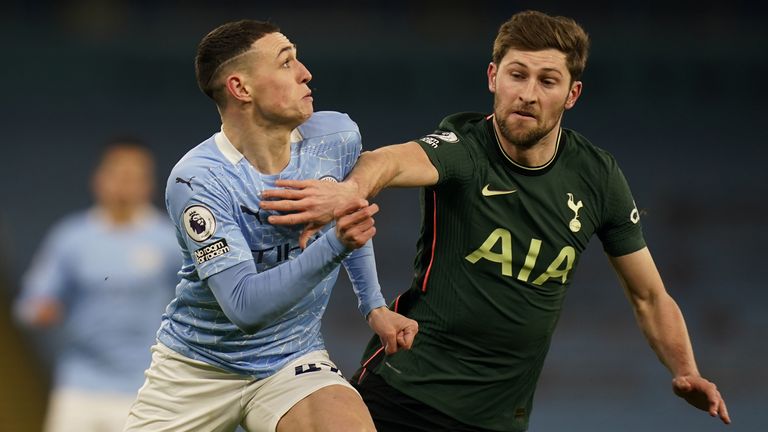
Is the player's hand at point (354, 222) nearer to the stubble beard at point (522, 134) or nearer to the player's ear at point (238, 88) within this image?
the player's ear at point (238, 88)

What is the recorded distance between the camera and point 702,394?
14.1 ft

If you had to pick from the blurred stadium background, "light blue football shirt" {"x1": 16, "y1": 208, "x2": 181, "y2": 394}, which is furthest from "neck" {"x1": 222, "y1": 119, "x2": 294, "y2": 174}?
the blurred stadium background

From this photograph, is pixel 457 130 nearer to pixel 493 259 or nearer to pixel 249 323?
pixel 493 259

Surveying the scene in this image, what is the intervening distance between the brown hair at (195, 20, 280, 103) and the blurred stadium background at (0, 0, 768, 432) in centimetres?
612

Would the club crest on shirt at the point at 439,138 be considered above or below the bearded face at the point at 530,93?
below

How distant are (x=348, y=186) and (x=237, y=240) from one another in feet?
1.27

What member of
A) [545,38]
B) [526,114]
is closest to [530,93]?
[526,114]

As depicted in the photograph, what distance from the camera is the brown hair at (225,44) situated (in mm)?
3961

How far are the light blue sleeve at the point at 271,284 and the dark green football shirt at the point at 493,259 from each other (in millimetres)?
827

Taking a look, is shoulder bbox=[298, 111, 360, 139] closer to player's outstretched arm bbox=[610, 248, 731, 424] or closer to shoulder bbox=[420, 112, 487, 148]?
shoulder bbox=[420, 112, 487, 148]

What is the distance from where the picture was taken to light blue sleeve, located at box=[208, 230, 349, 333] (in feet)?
11.5

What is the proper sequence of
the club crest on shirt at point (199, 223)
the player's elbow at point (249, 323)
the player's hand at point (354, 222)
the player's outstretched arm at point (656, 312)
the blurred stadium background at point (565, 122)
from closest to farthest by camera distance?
the player's hand at point (354, 222) < the player's elbow at point (249, 323) < the club crest on shirt at point (199, 223) < the player's outstretched arm at point (656, 312) < the blurred stadium background at point (565, 122)

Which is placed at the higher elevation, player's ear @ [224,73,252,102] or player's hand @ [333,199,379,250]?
player's ear @ [224,73,252,102]

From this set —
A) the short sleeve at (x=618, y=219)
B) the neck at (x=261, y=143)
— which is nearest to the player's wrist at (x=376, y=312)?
the neck at (x=261, y=143)
